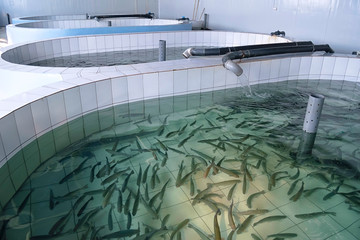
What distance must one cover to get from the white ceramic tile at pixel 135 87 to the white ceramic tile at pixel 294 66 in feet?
8.36

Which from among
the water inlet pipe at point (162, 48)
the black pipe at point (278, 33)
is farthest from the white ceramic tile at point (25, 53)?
the black pipe at point (278, 33)

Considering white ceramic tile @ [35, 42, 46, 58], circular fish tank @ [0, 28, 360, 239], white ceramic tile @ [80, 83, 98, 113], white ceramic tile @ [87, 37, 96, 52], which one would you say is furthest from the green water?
white ceramic tile @ [87, 37, 96, 52]

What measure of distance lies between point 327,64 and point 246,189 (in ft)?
11.4

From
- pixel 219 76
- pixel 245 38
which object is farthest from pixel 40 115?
pixel 245 38

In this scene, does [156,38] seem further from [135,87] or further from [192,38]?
[135,87]

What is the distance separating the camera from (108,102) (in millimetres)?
3166

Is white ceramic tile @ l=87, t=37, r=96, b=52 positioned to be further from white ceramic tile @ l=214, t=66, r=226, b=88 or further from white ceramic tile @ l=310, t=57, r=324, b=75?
white ceramic tile @ l=310, t=57, r=324, b=75

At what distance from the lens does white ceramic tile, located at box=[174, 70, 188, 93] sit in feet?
11.4

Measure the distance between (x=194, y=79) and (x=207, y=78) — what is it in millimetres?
204

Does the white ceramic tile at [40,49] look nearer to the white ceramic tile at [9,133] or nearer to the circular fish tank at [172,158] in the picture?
the circular fish tank at [172,158]

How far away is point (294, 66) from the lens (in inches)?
178

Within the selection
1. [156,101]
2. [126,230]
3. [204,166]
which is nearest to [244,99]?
[156,101]

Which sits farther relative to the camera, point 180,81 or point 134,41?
point 134,41

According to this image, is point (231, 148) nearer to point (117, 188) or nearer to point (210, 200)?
point (210, 200)
